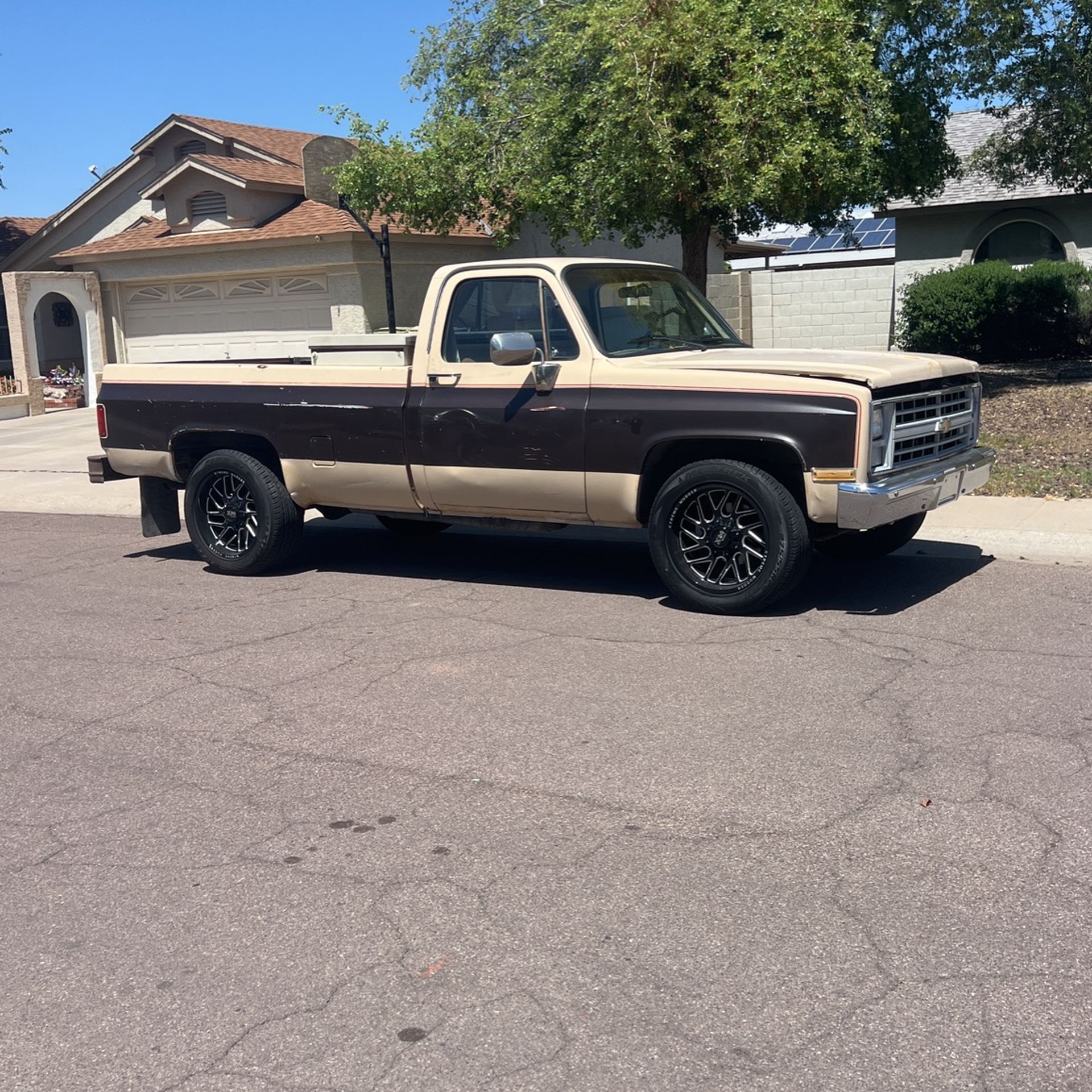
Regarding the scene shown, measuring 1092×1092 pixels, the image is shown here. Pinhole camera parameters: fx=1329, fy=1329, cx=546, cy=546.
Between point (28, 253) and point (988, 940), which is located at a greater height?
point (28, 253)

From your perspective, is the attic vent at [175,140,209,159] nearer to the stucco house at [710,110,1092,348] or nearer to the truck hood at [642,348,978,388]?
the stucco house at [710,110,1092,348]

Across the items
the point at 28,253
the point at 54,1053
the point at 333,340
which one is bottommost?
the point at 54,1053

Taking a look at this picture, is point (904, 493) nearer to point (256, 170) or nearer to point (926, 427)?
point (926, 427)

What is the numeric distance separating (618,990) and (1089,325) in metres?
21.1

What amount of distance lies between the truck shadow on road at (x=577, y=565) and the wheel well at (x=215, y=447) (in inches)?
34.4

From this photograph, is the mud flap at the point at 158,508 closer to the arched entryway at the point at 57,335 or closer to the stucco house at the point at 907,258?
the stucco house at the point at 907,258

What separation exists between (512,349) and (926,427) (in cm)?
249

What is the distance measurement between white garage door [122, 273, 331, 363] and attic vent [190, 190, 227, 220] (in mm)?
1276

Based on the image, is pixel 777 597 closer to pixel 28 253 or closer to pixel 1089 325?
pixel 1089 325

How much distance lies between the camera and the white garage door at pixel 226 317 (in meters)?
22.8

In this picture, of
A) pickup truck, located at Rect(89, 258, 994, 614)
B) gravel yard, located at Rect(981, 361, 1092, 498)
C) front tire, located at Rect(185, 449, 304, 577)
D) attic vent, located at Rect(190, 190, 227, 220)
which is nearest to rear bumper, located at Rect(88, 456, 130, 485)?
pickup truck, located at Rect(89, 258, 994, 614)

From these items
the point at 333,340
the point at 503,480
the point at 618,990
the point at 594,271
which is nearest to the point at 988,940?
the point at 618,990

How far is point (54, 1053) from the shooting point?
3.53 m

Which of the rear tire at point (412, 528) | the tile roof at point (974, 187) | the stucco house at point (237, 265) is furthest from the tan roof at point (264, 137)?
the rear tire at point (412, 528)
